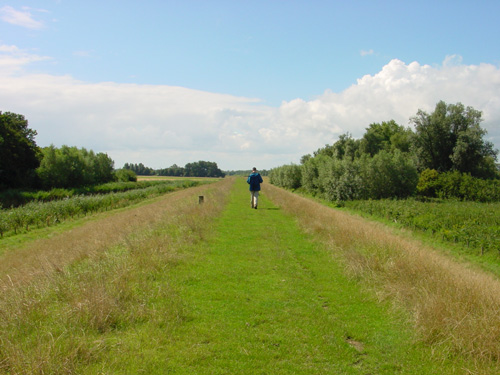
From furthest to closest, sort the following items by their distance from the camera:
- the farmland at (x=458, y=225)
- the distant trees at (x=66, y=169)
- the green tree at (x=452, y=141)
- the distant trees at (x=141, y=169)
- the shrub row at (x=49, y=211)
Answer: the distant trees at (x=141, y=169)
the distant trees at (x=66, y=169)
the green tree at (x=452, y=141)
the shrub row at (x=49, y=211)
the farmland at (x=458, y=225)

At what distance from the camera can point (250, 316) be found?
6.04 metres

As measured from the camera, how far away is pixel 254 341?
5.14 m

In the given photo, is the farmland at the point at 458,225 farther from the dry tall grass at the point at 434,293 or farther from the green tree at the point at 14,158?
the green tree at the point at 14,158

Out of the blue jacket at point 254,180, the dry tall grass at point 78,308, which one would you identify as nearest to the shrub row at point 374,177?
the blue jacket at point 254,180

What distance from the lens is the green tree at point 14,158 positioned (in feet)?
147

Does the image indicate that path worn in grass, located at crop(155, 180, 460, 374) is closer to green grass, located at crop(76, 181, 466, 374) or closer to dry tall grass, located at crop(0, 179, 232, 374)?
green grass, located at crop(76, 181, 466, 374)

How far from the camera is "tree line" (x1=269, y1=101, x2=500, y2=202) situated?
1353 inches

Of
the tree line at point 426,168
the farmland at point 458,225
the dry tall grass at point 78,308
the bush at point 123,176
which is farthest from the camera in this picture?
the bush at point 123,176

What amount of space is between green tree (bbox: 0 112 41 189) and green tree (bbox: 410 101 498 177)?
5623 centimetres

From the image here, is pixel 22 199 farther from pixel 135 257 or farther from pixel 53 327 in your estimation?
pixel 53 327

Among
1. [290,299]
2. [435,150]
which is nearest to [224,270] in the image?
[290,299]

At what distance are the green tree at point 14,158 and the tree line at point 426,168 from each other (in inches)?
1651

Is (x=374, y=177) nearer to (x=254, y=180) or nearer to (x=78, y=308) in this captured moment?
(x=254, y=180)

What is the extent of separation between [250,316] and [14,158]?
5337cm
